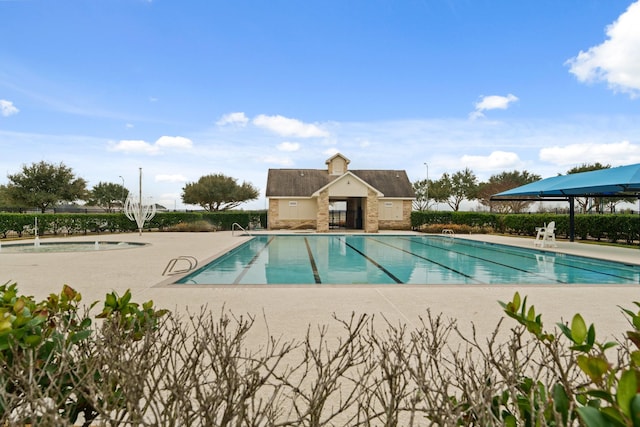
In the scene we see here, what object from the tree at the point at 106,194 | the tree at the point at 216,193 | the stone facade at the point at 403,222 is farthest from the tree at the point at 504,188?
the tree at the point at 106,194

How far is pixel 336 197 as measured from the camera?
1275 inches

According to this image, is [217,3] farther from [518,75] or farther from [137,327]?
[137,327]

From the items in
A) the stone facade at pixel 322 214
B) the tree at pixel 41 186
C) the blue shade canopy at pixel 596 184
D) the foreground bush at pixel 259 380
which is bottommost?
the foreground bush at pixel 259 380

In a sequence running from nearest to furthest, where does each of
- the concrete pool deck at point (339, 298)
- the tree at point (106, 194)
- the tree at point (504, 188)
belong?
1. the concrete pool deck at point (339, 298)
2. the tree at point (504, 188)
3. the tree at point (106, 194)

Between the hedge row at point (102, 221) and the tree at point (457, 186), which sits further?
the tree at point (457, 186)

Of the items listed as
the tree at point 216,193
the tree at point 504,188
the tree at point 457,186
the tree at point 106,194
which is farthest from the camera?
the tree at point 106,194

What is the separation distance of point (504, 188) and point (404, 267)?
45517mm

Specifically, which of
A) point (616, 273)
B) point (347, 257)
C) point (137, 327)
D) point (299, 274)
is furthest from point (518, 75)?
point (137, 327)

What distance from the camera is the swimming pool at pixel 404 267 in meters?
10.7

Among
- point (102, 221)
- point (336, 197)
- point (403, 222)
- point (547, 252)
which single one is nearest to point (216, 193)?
point (102, 221)

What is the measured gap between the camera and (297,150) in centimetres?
4191

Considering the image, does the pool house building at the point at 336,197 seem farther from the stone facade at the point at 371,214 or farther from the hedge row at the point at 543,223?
the hedge row at the point at 543,223

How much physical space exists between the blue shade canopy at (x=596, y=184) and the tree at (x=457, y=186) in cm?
3508

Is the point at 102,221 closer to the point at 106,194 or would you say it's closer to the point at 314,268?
the point at 314,268
